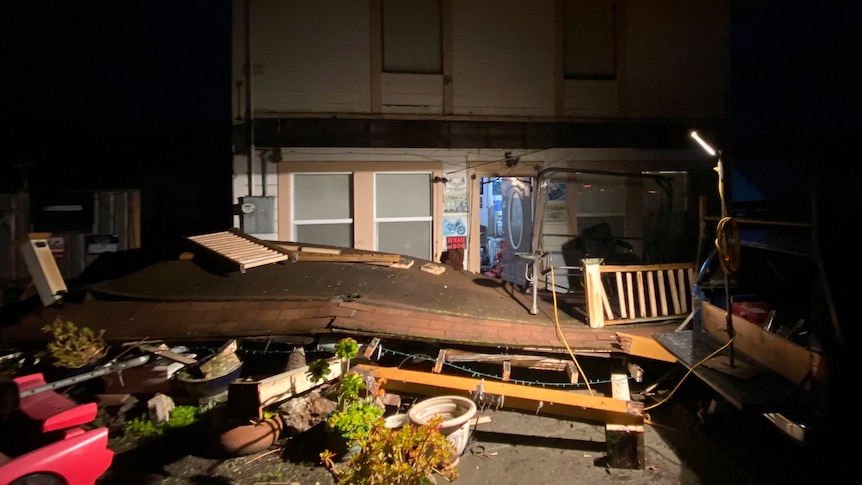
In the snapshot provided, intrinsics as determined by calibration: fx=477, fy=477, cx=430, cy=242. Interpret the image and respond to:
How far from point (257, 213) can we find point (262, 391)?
16.7ft

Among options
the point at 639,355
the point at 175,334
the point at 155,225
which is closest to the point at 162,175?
the point at 155,225

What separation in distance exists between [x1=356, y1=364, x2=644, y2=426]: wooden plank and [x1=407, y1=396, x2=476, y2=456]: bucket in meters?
0.17

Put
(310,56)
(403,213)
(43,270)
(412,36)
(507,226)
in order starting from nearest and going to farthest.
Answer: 1. (43,270)
2. (310,56)
3. (412,36)
4. (403,213)
5. (507,226)

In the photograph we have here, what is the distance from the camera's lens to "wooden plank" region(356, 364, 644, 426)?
4699 mm

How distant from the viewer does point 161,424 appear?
5105mm

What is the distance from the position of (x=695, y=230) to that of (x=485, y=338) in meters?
6.85

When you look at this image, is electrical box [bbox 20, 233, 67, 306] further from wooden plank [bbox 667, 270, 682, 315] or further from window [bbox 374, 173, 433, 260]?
wooden plank [bbox 667, 270, 682, 315]

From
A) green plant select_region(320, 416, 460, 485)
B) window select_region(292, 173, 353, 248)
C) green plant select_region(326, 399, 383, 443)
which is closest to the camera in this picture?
green plant select_region(320, 416, 460, 485)

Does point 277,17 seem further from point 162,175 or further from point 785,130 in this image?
point 785,130

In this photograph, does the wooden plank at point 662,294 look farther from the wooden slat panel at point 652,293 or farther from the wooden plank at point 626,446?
the wooden plank at point 626,446

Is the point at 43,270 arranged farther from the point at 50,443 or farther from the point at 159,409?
the point at 50,443

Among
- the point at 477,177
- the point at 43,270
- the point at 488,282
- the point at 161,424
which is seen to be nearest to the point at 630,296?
the point at 488,282

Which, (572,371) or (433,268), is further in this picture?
(433,268)

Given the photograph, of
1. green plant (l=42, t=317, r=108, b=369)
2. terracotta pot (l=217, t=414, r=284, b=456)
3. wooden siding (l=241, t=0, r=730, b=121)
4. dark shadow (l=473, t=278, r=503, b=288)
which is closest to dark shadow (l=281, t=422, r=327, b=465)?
terracotta pot (l=217, t=414, r=284, b=456)
